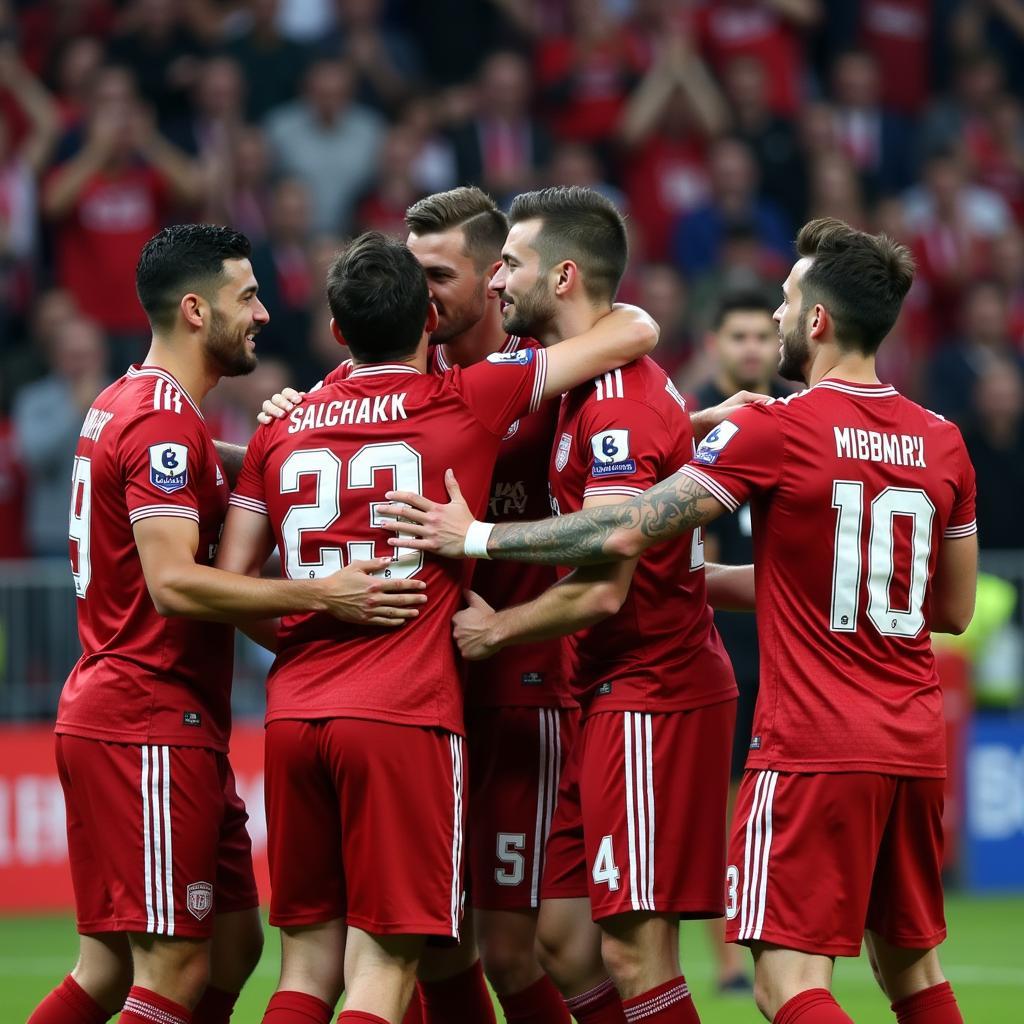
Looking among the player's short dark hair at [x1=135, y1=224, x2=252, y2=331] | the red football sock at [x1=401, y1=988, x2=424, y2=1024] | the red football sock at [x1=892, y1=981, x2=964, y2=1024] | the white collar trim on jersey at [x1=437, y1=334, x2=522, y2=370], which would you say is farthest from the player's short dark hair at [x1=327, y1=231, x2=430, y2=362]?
the red football sock at [x1=892, y1=981, x2=964, y2=1024]

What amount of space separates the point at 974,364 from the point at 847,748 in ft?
31.1

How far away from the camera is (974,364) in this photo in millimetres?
14367

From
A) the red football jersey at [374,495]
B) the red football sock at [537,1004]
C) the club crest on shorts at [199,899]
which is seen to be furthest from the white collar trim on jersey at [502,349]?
the red football sock at [537,1004]

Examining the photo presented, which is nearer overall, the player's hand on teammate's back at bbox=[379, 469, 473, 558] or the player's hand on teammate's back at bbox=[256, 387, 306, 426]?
the player's hand on teammate's back at bbox=[379, 469, 473, 558]

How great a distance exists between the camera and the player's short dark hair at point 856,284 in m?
5.59

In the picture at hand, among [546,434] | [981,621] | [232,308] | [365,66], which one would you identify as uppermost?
[365,66]

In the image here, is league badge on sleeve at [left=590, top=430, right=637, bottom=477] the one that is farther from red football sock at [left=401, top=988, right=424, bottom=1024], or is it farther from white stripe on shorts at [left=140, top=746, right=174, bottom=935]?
red football sock at [left=401, top=988, right=424, bottom=1024]

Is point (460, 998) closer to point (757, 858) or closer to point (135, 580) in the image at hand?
point (757, 858)

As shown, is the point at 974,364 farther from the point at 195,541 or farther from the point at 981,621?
the point at 195,541

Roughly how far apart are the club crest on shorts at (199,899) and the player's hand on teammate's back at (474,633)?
1040 mm

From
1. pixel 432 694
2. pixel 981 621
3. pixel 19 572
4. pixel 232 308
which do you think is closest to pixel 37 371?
pixel 19 572

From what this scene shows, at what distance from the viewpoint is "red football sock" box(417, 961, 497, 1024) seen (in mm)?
6355

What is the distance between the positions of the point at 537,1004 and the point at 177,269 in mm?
2596

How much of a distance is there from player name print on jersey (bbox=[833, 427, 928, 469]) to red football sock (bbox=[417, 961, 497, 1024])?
2.19m
